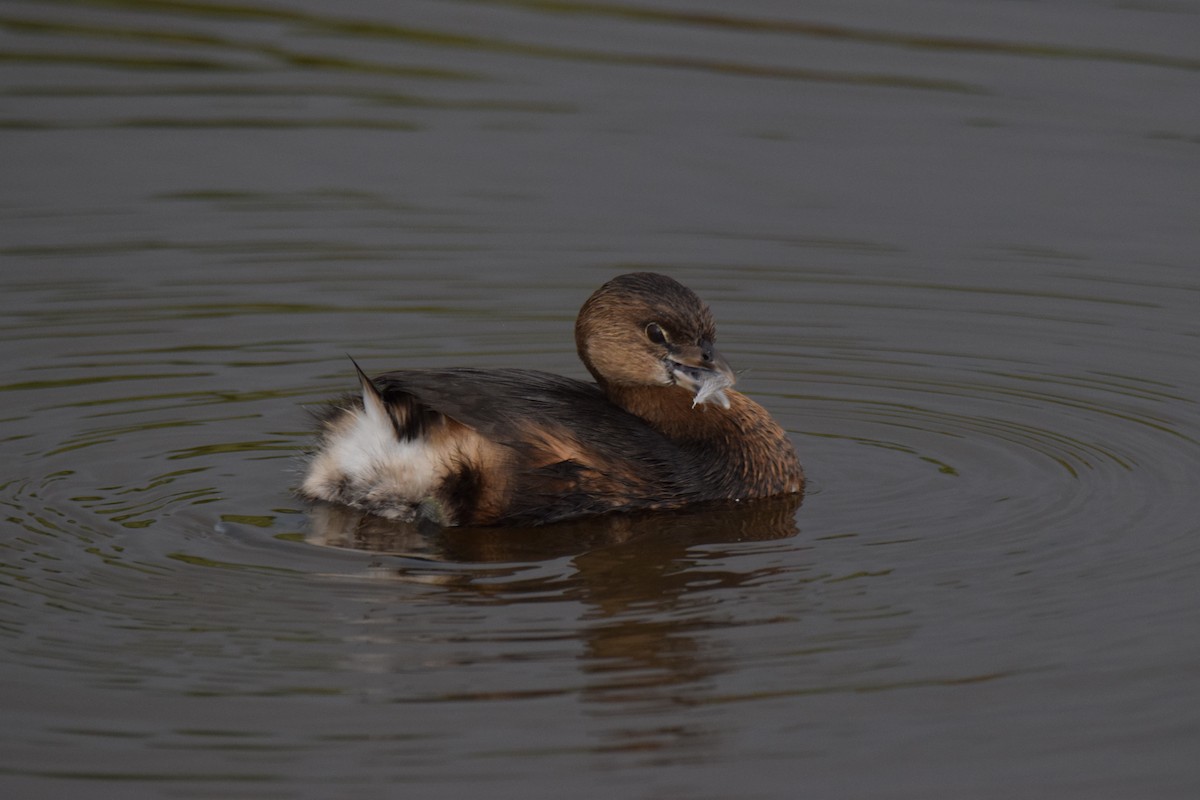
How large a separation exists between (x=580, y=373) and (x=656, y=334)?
174 cm

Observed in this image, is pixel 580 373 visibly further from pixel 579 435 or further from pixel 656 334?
pixel 579 435

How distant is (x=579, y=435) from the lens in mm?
7133

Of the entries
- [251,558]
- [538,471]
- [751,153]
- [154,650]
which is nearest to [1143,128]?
[751,153]

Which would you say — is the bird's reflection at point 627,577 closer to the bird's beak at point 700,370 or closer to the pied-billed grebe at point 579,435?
the pied-billed grebe at point 579,435

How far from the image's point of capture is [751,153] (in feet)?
39.5

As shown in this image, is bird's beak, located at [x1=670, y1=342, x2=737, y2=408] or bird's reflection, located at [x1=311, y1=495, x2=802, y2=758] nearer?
bird's reflection, located at [x1=311, y1=495, x2=802, y2=758]

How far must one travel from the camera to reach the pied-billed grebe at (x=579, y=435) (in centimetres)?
704

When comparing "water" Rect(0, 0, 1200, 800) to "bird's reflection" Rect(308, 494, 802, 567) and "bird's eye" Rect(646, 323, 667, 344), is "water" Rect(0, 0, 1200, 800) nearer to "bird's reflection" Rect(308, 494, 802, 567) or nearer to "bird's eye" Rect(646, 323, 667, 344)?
"bird's reflection" Rect(308, 494, 802, 567)

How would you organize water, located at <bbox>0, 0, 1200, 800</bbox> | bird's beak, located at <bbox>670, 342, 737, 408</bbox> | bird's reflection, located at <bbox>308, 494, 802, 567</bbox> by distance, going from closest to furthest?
water, located at <bbox>0, 0, 1200, 800</bbox> < bird's reflection, located at <bbox>308, 494, 802, 567</bbox> < bird's beak, located at <bbox>670, 342, 737, 408</bbox>

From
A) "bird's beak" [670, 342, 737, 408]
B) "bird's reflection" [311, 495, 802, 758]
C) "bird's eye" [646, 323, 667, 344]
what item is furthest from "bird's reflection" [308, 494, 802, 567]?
"bird's eye" [646, 323, 667, 344]

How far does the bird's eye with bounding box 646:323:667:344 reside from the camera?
24.4ft

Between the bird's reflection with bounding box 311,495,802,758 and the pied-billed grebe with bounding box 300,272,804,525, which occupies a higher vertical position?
the pied-billed grebe with bounding box 300,272,804,525

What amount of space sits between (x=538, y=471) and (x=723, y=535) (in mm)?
667

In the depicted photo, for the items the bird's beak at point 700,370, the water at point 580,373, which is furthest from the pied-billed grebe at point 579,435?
the water at point 580,373
